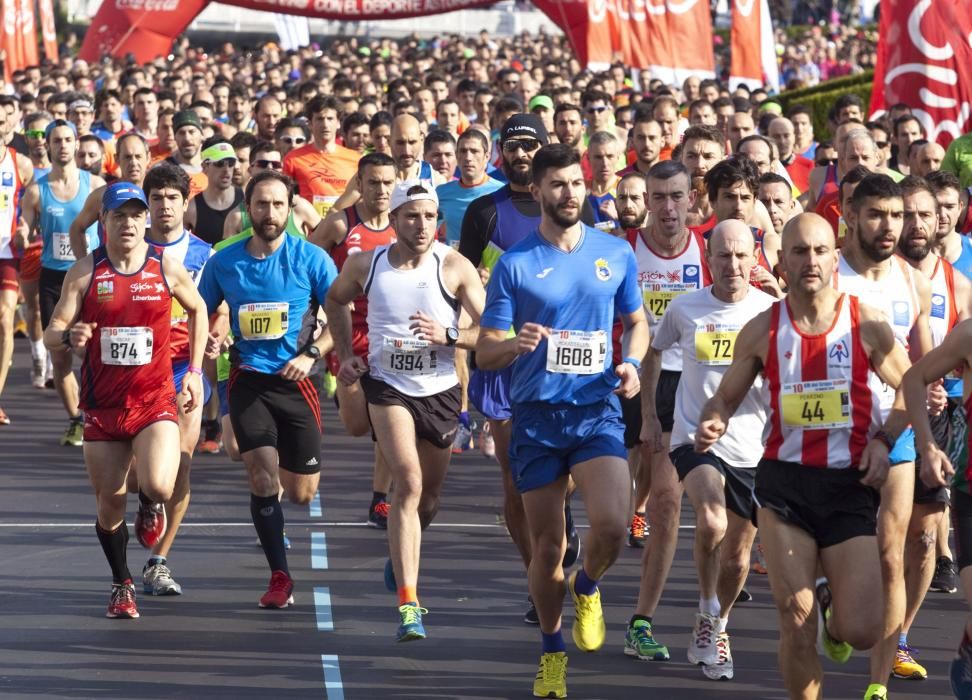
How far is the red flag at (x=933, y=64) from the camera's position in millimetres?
14070

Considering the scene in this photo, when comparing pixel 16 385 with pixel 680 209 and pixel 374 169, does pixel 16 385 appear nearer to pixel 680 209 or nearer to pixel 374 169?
pixel 374 169

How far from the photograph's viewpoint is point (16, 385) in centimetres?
1602

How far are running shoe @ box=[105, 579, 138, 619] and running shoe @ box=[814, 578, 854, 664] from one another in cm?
347

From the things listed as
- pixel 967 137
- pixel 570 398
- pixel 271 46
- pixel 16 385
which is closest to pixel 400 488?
pixel 570 398

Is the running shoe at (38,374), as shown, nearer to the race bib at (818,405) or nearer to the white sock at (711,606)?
the white sock at (711,606)

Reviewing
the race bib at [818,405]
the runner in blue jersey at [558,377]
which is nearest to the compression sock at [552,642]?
the runner in blue jersey at [558,377]

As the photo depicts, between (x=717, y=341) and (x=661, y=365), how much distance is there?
707 mm

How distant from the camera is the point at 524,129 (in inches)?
388

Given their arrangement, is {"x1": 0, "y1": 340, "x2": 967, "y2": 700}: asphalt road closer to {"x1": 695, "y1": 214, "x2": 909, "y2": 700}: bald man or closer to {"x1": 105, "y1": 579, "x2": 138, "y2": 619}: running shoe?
{"x1": 105, "y1": 579, "x2": 138, "y2": 619}: running shoe

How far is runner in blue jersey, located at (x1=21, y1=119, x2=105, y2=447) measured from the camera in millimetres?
13414

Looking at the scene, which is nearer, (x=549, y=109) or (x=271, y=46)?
(x=549, y=109)

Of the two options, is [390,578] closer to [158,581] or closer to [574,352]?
[158,581]

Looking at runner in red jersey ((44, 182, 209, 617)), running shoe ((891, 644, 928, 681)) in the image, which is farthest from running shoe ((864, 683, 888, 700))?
runner in red jersey ((44, 182, 209, 617))

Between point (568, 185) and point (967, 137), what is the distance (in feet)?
18.1
